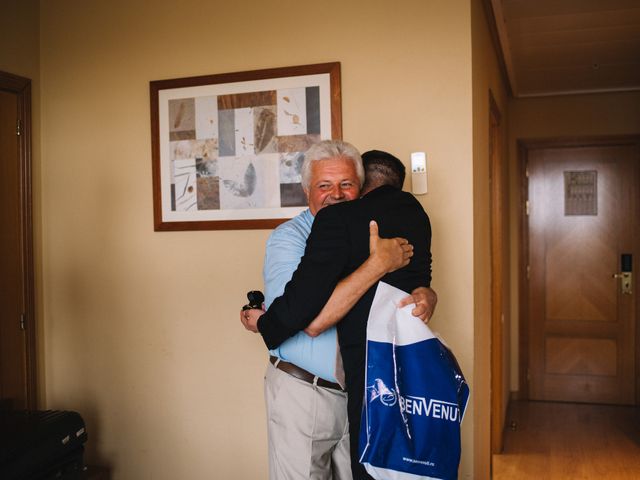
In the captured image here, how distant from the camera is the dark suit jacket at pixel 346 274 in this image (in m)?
1.50

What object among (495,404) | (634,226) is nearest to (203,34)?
(495,404)

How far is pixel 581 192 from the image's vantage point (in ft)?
16.9

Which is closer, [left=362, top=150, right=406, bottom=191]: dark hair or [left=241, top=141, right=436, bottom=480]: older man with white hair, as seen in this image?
[left=241, top=141, right=436, bottom=480]: older man with white hair

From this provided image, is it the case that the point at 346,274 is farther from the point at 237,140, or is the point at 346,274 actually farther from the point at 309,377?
the point at 237,140

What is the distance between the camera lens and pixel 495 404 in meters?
3.78

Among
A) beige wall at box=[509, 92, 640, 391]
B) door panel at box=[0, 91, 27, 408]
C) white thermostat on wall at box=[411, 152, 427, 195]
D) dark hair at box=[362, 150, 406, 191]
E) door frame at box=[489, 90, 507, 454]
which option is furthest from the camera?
beige wall at box=[509, 92, 640, 391]

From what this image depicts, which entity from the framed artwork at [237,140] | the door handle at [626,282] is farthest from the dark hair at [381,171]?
the door handle at [626,282]

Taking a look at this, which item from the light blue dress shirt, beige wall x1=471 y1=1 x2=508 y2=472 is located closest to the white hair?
the light blue dress shirt

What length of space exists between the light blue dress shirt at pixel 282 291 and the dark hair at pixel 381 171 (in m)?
0.32

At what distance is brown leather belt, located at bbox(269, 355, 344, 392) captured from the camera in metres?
1.75

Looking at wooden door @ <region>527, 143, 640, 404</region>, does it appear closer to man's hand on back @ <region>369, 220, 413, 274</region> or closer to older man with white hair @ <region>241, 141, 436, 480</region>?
older man with white hair @ <region>241, 141, 436, 480</region>

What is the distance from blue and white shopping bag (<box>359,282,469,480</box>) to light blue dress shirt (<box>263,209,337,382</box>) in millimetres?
272

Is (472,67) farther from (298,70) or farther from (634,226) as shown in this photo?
(634,226)

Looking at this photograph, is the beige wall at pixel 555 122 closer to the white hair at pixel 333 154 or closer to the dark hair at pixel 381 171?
the dark hair at pixel 381 171
